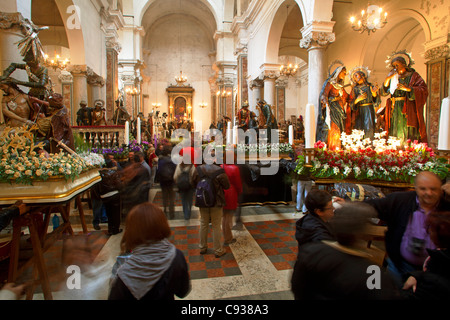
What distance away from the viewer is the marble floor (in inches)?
119

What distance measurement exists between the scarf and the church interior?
50.7 inches

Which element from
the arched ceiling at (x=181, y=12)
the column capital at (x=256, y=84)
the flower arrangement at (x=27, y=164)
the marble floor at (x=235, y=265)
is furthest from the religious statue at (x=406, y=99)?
the arched ceiling at (x=181, y=12)

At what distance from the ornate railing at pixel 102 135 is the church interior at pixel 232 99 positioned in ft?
0.13

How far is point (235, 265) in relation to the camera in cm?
382

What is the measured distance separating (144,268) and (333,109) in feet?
19.3

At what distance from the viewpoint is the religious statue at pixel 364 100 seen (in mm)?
6312

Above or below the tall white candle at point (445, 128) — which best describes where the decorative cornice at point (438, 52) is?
above

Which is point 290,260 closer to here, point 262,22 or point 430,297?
point 430,297

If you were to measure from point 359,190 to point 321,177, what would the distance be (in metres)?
0.59

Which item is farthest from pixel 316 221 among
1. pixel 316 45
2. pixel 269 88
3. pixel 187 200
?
pixel 269 88

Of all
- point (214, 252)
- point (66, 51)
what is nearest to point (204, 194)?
point (214, 252)

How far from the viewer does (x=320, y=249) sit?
155 centimetres

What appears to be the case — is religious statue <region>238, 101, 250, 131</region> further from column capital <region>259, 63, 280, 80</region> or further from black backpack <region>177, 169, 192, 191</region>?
black backpack <region>177, 169, 192, 191</region>

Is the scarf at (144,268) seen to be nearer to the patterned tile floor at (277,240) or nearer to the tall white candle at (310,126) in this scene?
the patterned tile floor at (277,240)
